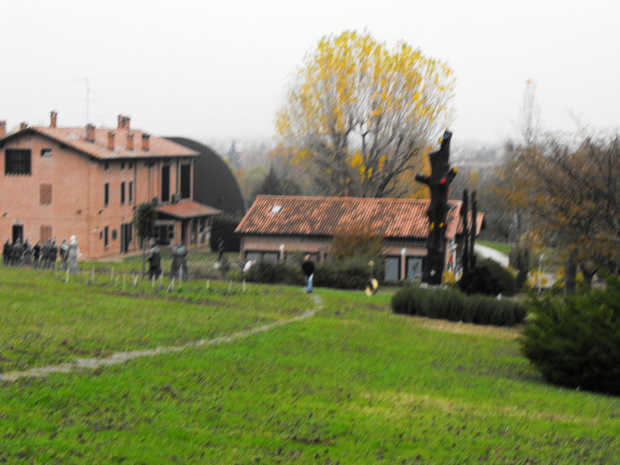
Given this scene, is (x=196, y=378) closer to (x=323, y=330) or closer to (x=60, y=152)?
(x=323, y=330)

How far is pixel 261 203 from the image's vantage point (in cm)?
5106

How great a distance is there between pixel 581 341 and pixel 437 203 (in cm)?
1550

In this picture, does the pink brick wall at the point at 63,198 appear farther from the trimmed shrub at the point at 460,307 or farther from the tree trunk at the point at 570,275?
the tree trunk at the point at 570,275

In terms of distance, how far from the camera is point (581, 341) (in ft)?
53.5

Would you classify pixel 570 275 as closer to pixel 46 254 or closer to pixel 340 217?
pixel 340 217

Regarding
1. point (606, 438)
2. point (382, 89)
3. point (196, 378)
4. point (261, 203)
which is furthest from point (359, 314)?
point (382, 89)

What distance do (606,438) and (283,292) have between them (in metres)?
20.0

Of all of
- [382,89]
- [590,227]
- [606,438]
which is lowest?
[606,438]

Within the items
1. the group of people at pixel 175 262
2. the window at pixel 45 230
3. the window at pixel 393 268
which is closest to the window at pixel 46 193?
the window at pixel 45 230

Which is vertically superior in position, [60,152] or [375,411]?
[60,152]

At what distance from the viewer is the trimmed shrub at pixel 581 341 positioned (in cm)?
1612

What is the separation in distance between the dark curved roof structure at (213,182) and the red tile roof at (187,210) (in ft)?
7.09

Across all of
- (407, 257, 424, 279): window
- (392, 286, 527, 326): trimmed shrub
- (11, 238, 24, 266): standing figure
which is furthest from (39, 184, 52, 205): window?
(392, 286, 527, 326): trimmed shrub

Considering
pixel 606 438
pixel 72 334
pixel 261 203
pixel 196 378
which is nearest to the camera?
pixel 606 438
